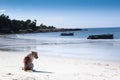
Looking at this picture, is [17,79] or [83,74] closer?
[17,79]

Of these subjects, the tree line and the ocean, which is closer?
the ocean

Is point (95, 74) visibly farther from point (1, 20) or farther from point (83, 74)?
point (1, 20)

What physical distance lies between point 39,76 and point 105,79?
88.4 inches

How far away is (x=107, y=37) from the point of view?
64.7 m

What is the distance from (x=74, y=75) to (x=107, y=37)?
54.9 m

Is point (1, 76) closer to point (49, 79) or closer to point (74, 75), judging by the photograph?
point (49, 79)

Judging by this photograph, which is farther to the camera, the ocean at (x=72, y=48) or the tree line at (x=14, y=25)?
the tree line at (x=14, y=25)

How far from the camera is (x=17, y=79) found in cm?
970

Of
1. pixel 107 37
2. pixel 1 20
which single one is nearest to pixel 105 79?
pixel 107 37

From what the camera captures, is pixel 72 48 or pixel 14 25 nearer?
pixel 72 48

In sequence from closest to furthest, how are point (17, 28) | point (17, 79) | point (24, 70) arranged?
point (17, 79) < point (24, 70) < point (17, 28)

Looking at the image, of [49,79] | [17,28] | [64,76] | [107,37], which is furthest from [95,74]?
[17,28]

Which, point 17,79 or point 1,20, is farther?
point 1,20

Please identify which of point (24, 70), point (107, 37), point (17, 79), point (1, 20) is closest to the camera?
Result: point (17, 79)
